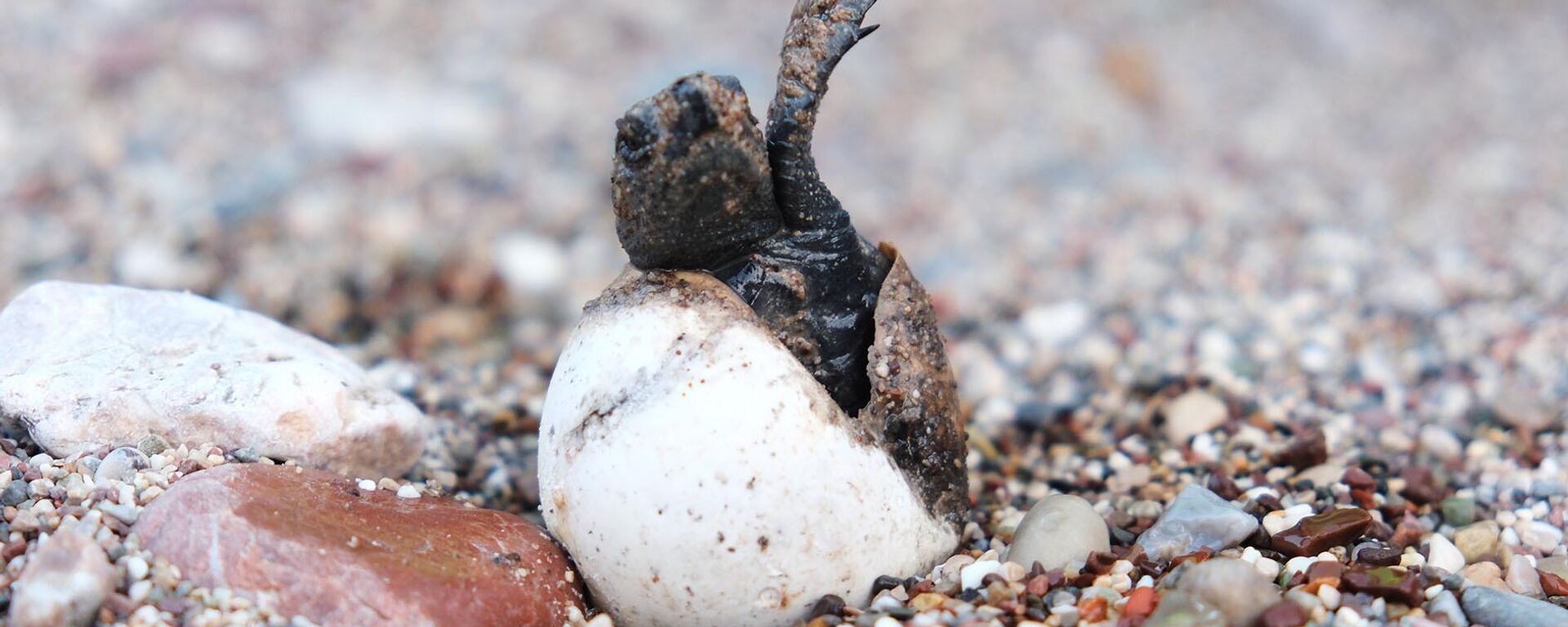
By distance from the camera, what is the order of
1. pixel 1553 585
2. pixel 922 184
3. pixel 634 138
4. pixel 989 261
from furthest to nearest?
pixel 922 184 < pixel 989 261 < pixel 1553 585 < pixel 634 138

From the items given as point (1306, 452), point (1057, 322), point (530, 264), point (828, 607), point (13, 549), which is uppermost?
point (1057, 322)

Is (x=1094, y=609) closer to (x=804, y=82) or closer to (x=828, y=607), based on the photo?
(x=828, y=607)

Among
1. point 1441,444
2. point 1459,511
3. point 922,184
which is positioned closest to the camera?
point 1459,511

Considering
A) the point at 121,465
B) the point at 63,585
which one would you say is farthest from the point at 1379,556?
the point at 121,465

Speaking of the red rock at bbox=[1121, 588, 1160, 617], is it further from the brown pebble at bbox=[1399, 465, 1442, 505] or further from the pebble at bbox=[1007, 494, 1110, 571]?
the brown pebble at bbox=[1399, 465, 1442, 505]

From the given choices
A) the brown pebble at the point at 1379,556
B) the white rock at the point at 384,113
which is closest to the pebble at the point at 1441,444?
the brown pebble at the point at 1379,556

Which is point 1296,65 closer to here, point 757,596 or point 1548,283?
point 1548,283
